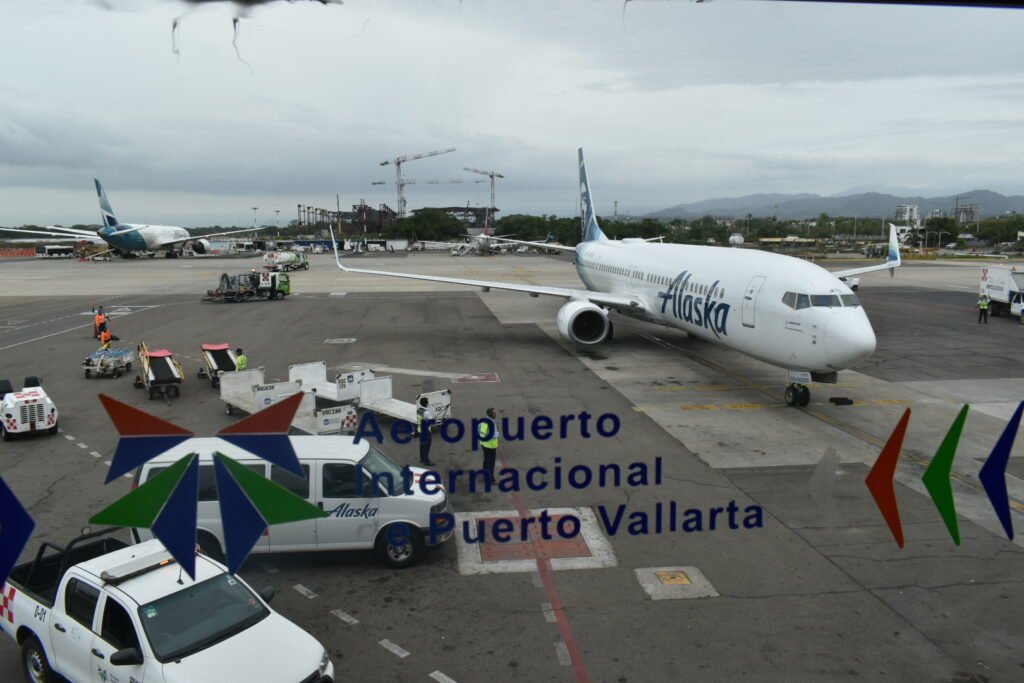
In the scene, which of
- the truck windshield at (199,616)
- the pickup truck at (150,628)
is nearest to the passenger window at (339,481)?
the pickup truck at (150,628)

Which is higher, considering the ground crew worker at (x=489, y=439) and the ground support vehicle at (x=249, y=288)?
the ground support vehicle at (x=249, y=288)

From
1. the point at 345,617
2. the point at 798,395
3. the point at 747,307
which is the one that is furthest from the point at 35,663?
the point at 798,395

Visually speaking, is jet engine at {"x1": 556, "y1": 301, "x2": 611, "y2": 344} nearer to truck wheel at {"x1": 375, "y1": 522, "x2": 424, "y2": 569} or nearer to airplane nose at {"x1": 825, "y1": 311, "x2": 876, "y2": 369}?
airplane nose at {"x1": 825, "y1": 311, "x2": 876, "y2": 369}

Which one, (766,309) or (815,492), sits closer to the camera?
(815,492)

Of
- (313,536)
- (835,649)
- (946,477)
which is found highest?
(946,477)

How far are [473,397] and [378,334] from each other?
15.0 meters

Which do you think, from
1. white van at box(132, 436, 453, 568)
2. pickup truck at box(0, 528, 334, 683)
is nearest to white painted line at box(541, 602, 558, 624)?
white van at box(132, 436, 453, 568)

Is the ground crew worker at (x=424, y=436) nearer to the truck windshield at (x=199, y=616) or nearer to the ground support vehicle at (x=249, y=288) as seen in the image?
the truck windshield at (x=199, y=616)

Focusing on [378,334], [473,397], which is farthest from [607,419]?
[378,334]

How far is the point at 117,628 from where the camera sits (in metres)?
7.86

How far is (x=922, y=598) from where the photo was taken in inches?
421

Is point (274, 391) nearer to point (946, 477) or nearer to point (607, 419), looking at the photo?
point (607, 419)

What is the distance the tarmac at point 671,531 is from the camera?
935cm

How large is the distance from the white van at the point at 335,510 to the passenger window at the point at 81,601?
2.77 metres
